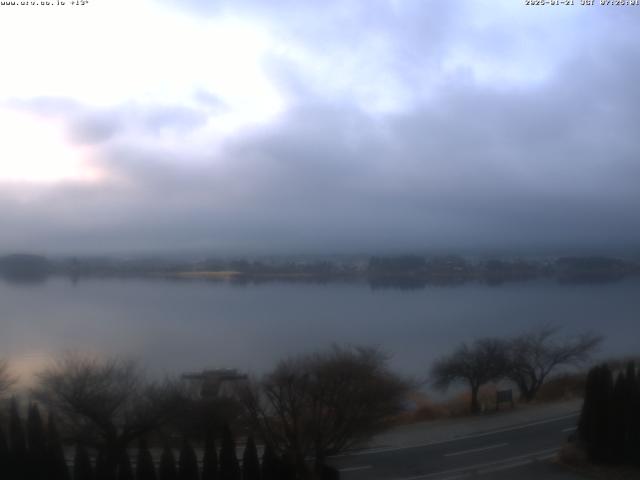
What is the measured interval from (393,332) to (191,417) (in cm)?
1342

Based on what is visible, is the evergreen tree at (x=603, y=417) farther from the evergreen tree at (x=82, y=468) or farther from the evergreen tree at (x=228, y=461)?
the evergreen tree at (x=82, y=468)

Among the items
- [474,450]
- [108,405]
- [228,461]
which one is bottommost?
[474,450]

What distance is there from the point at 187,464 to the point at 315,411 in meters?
1.54

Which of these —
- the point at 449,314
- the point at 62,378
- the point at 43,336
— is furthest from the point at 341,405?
the point at 449,314

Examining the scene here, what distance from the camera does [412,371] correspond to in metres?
15.2

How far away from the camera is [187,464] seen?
6.12m

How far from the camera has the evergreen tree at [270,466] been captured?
637cm

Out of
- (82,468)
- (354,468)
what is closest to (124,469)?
(82,468)

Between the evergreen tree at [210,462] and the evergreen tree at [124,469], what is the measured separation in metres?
0.73

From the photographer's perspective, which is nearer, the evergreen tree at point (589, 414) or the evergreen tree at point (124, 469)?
the evergreen tree at point (124, 469)

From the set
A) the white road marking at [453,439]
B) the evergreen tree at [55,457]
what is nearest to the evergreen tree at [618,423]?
the white road marking at [453,439]

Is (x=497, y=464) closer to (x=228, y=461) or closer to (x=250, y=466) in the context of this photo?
(x=250, y=466)

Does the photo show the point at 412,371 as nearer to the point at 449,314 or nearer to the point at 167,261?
the point at 449,314

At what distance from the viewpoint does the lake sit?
14664mm
